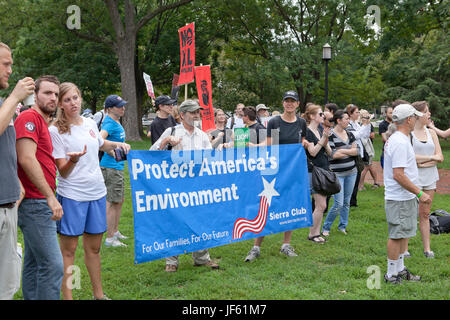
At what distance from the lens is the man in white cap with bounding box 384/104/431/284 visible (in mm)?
4777

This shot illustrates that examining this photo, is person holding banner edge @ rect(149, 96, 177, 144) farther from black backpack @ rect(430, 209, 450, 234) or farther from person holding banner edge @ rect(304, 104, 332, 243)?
black backpack @ rect(430, 209, 450, 234)

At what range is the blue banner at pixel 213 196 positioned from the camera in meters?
4.68

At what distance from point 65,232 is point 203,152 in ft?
6.06

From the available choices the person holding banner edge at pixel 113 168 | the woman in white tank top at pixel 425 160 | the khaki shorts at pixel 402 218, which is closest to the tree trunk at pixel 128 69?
the person holding banner edge at pixel 113 168

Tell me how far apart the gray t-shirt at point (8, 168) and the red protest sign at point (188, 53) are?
288 inches

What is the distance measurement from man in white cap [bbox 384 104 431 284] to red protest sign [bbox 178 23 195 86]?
6166mm

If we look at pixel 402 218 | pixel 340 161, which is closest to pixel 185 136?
pixel 402 218

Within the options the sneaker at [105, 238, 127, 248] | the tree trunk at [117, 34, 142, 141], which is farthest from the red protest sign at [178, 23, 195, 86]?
the tree trunk at [117, 34, 142, 141]

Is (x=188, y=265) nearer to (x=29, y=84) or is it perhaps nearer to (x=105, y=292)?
(x=105, y=292)

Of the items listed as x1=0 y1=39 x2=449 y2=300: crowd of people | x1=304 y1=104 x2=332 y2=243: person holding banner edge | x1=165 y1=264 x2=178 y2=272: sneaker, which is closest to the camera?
x1=0 y1=39 x2=449 y2=300: crowd of people

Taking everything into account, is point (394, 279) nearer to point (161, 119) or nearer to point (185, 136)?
point (185, 136)

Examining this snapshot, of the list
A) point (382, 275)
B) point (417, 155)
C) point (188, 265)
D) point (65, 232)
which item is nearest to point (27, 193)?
point (65, 232)

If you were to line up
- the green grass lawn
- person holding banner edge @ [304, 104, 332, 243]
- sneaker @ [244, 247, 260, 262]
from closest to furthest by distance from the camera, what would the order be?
the green grass lawn
sneaker @ [244, 247, 260, 262]
person holding banner edge @ [304, 104, 332, 243]

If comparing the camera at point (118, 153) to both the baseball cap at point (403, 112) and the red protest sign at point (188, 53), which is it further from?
the red protest sign at point (188, 53)
